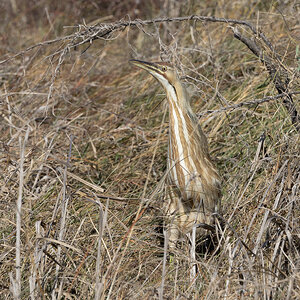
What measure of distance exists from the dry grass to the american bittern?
101 millimetres

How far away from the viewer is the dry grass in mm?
2037

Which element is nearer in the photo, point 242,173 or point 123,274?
point 123,274

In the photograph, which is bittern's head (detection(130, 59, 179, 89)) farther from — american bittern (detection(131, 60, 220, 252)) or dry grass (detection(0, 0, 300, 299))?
dry grass (detection(0, 0, 300, 299))

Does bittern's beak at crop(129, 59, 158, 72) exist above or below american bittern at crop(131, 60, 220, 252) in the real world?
above

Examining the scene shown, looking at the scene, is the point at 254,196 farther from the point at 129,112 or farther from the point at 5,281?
the point at 129,112

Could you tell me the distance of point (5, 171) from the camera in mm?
2703

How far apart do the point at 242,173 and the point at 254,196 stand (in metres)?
0.23

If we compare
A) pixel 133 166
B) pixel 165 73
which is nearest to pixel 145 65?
pixel 165 73

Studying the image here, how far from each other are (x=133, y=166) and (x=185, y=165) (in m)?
0.70

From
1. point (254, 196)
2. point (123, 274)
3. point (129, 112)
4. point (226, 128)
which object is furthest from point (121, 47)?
point (123, 274)

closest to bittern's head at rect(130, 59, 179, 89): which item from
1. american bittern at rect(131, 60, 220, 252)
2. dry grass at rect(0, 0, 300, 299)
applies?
american bittern at rect(131, 60, 220, 252)

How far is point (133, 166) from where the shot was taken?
3.17 m

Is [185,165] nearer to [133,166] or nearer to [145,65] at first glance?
[145,65]

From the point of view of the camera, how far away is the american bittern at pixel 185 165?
8.20 ft
